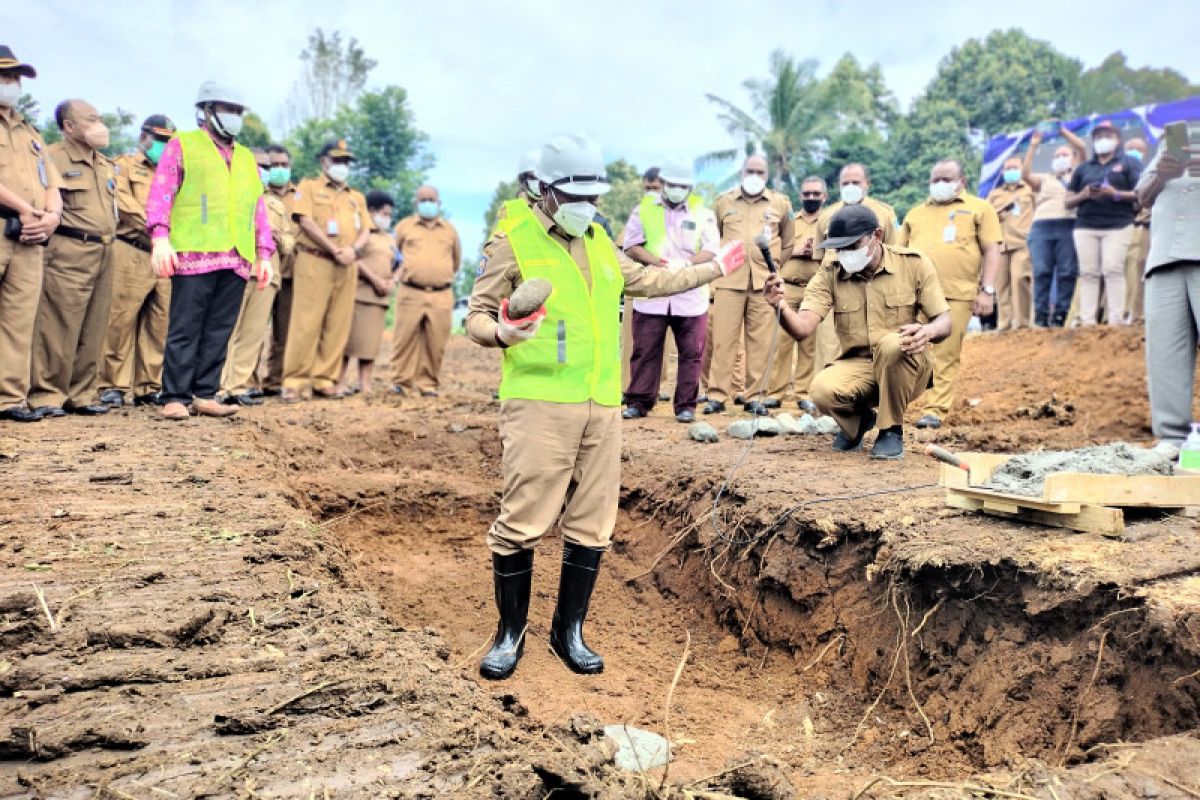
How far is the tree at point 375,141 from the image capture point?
1065 inches

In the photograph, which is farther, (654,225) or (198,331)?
(654,225)

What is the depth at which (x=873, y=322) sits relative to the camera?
5.41m

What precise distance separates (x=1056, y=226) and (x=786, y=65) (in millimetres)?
18147

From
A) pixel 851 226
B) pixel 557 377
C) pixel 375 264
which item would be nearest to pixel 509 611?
pixel 557 377

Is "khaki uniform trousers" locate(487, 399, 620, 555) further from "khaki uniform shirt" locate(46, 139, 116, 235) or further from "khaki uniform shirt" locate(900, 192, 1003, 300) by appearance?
"khaki uniform shirt" locate(900, 192, 1003, 300)

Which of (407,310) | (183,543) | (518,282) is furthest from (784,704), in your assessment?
(407,310)

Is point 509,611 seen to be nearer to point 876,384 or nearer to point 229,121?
point 876,384

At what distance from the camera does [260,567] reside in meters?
3.44

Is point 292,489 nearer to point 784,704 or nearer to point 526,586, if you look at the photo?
point 526,586

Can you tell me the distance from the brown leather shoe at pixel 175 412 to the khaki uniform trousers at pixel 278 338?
7.80 feet

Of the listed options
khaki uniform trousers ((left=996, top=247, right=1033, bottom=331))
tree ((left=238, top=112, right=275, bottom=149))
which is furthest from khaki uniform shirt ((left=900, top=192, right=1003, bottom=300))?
tree ((left=238, top=112, right=275, bottom=149))

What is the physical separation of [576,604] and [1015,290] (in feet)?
30.0

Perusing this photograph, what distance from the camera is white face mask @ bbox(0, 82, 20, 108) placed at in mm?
5789

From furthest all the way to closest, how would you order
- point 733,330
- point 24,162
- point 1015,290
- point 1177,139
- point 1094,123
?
point 1094,123 < point 1015,290 < point 733,330 < point 24,162 < point 1177,139
